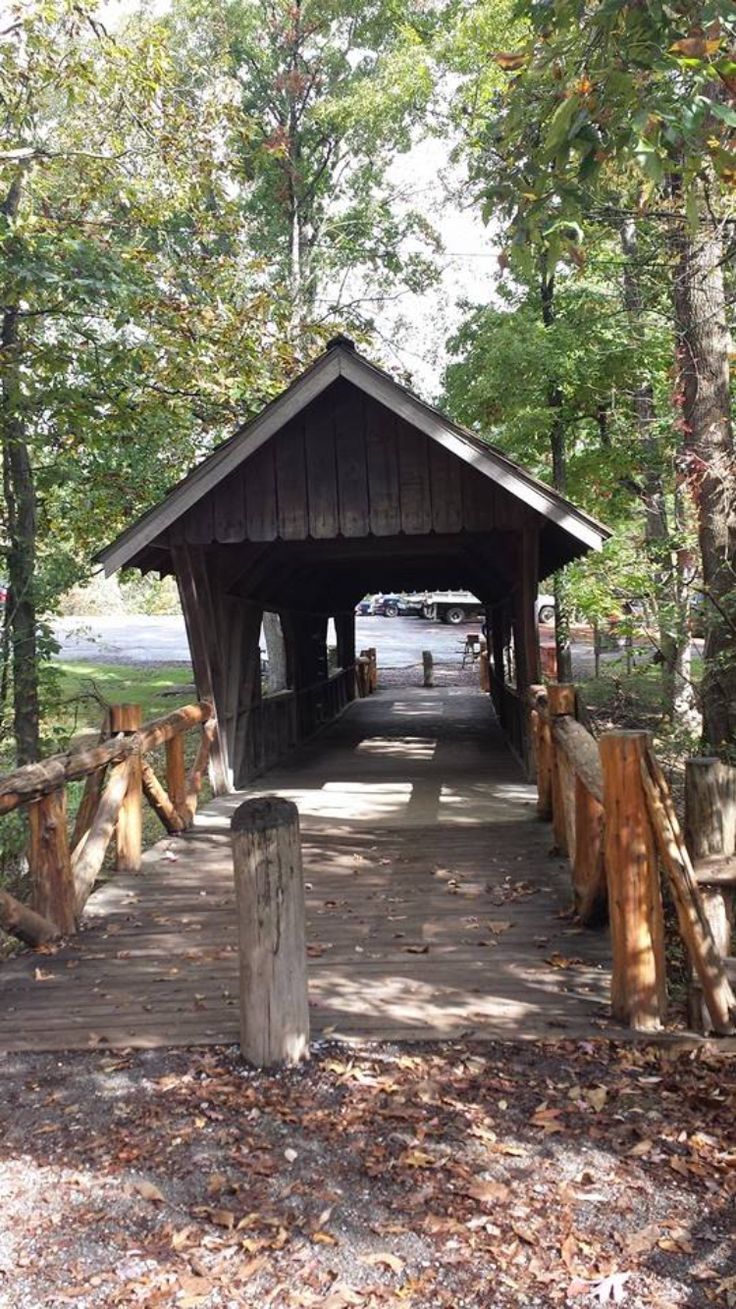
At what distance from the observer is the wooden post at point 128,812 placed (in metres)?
6.62

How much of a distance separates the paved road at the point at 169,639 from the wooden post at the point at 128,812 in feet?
53.3

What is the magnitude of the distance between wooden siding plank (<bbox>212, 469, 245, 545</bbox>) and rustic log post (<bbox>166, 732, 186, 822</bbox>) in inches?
86.3

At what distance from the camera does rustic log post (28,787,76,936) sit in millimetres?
5074

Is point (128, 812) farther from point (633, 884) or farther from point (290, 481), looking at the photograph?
point (633, 884)

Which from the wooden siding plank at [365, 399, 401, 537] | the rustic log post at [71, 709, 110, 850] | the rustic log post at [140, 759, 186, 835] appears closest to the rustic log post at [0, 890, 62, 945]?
the rustic log post at [71, 709, 110, 850]

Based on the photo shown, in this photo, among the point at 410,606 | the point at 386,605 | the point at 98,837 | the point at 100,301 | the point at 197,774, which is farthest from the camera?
the point at 386,605

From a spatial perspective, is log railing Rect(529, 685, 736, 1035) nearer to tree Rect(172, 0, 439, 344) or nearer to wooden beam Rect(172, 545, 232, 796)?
wooden beam Rect(172, 545, 232, 796)

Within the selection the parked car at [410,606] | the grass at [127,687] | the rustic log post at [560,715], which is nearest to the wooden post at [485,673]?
the grass at [127,687]

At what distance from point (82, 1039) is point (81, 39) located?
1026 cm

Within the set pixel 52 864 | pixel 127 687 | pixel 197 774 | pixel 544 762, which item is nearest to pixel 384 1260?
pixel 52 864

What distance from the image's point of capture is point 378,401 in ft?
27.0

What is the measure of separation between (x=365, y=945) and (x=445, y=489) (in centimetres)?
514

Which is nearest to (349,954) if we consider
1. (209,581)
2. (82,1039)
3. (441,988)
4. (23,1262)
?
(441,988)

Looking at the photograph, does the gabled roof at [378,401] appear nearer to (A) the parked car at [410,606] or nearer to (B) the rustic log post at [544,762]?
(B) the rustic log post at [544,762]
